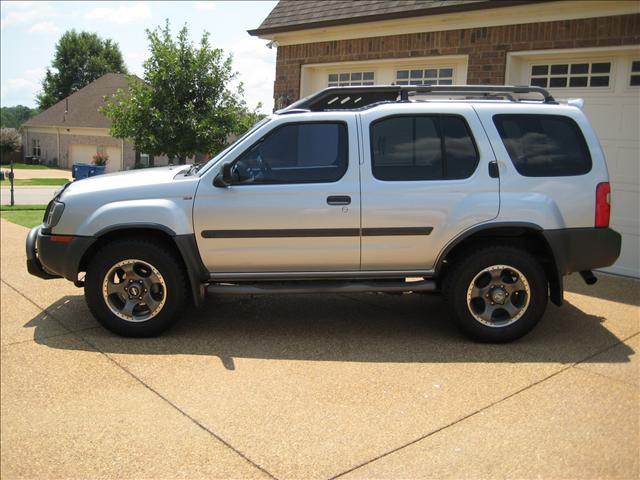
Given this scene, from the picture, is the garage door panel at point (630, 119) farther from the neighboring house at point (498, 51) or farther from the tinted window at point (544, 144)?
the tinted window at point (544, 144)

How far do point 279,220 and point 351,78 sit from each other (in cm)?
602

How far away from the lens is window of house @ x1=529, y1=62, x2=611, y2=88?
313 inches

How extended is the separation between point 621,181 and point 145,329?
598 centimetres

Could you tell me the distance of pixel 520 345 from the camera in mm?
5438

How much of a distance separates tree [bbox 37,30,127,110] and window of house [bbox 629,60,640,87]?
60.9m

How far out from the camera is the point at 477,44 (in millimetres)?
8820

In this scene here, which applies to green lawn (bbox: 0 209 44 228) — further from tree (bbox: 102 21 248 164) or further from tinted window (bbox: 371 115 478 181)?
tinted window (bbox: 371 115 478 181)

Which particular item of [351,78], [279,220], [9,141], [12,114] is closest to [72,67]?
[9,141]

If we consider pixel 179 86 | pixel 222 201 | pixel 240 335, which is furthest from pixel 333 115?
pixel 179 86

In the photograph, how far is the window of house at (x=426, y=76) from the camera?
947 centimetres

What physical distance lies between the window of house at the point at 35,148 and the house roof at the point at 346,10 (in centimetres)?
4342

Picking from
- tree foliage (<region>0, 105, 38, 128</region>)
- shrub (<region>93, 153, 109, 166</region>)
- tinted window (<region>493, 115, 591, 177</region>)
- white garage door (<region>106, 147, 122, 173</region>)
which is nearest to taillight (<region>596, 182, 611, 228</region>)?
tinted window (<region>493, 115, 591, 177</region>)

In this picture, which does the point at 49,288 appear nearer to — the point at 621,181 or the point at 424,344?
the point at 424,344

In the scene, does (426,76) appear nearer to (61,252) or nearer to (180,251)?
(180,251)
